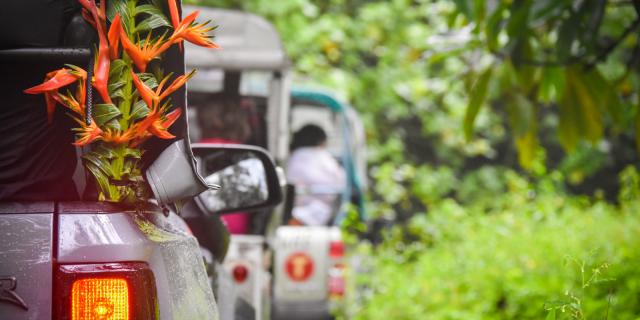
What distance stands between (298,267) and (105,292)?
6258 mm

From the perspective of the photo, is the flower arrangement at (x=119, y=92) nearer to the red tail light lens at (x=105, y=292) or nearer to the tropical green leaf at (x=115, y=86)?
the tropical green leaf at (x=115, y=86)

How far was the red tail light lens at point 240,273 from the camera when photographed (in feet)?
20.1

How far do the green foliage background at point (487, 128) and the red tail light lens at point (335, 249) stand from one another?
0.46 meters

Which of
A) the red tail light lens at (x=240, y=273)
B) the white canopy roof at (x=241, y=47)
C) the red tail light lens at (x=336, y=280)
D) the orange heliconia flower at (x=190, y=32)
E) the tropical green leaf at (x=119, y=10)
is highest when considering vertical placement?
the white canopy roof at (x=241, y=47)

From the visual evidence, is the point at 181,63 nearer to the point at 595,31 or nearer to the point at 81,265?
the point at 81,265

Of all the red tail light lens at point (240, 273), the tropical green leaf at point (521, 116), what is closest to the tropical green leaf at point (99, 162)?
the tropical green leaf at point (521, 116)

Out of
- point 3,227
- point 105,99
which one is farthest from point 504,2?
point 3,227

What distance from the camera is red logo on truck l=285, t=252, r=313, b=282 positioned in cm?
839

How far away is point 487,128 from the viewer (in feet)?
65.4

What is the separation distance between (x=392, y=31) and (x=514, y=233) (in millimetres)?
8318

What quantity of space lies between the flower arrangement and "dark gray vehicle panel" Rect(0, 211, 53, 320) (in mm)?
213

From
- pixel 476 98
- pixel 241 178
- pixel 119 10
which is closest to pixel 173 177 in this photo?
pixel 119 10

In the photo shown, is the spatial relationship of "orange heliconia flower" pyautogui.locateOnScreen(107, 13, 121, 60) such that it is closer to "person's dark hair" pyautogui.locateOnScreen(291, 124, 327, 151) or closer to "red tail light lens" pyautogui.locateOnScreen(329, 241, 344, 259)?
"red tail light lens" pyautogui.locateOnScreen(329, 241, 344, 259)

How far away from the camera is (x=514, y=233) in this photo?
919 centimetres
